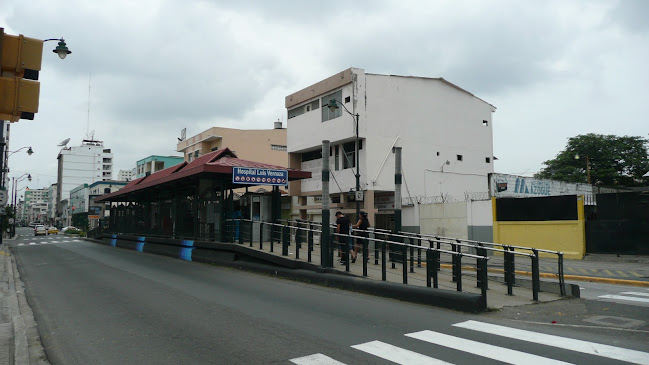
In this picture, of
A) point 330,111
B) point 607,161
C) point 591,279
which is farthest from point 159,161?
point 591,279

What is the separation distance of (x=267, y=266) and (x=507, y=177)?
2068 cm

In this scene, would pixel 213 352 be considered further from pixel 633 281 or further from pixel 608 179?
pixel 608 179

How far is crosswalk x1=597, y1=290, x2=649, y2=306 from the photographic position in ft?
32.6

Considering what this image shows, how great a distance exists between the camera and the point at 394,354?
580cm

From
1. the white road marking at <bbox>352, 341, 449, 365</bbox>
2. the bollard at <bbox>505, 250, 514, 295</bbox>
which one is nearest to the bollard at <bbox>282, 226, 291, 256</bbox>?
the bollard at <bbox>505, 250, 514, 295</bbox>

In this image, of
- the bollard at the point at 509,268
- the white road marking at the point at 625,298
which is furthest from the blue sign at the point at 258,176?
the white road marking at the point at 625,298

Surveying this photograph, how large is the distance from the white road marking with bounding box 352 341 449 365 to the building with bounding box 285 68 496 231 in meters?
21.9

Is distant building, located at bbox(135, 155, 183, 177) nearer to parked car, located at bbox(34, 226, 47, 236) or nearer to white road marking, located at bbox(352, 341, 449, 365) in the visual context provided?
parked car, located at bbox(34, 226, 47, 236)

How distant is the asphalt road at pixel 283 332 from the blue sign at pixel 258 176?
17.3ft

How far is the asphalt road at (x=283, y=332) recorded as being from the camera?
582cm

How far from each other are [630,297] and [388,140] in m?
20.6

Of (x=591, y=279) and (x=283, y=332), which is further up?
(x=283, y=332)

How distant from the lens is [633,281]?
1396 cm

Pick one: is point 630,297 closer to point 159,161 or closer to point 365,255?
point 365,255
